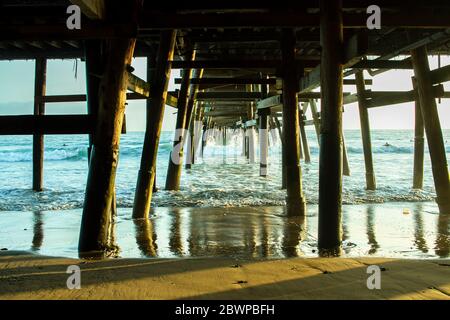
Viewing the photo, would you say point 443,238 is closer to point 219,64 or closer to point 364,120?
point 219,64

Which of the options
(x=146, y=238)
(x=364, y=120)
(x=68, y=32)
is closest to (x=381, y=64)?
(x=364, y=120)

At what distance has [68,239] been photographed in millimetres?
4566

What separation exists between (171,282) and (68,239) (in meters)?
2.32

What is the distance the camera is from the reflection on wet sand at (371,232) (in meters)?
4.04

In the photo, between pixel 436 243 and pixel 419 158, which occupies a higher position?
pixel 419 158

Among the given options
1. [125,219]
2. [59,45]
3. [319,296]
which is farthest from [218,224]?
[59,45]

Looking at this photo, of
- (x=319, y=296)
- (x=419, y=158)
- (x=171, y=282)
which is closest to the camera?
(x=319, y=296)

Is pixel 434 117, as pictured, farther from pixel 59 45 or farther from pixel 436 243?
pixel 59 45

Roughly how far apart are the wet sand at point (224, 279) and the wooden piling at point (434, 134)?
3.23 meters

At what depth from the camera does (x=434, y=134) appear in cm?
611

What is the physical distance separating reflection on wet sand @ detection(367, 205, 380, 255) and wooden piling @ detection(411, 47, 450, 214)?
0.98 metres

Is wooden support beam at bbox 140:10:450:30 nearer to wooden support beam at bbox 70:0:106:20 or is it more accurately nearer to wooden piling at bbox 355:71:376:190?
wooden support beam at bbox 70:0:106:20

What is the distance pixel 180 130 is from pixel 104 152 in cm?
489

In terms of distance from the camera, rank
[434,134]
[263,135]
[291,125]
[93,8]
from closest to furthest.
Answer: [93,8], [291,125], [434,134], [263,135]
